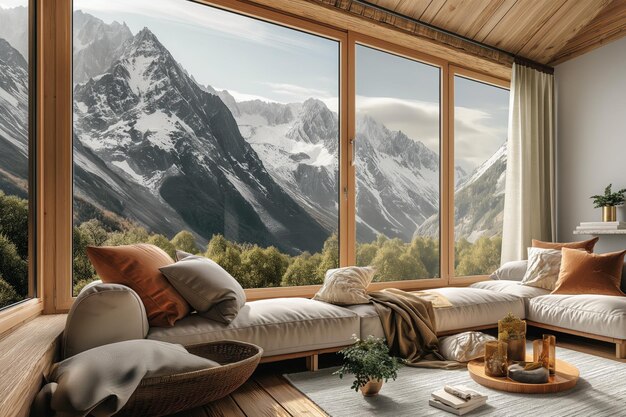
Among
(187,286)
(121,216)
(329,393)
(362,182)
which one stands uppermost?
(362,182)

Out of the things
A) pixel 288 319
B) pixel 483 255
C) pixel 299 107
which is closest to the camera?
pixel 288 319

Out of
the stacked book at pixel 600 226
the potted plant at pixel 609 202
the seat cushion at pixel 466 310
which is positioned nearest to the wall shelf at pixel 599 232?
the stacked book at pixel 600 226

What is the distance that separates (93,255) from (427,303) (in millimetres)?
2195

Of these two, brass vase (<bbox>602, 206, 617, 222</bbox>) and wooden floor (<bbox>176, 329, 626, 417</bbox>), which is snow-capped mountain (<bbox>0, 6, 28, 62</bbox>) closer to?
wooden floor (<bbox>176, 329, 626, 417</bbox>)

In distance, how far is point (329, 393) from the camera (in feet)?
8.11

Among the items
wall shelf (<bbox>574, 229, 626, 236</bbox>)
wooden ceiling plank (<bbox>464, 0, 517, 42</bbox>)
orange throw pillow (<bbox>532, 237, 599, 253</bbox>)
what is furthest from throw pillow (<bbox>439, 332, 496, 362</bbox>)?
wooden ceiling plank (<bbox>464, 0, 517, 42</bbox>)

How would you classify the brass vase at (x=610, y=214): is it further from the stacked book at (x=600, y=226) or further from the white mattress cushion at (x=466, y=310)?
the white mattress cushion at (x=466, y=310)

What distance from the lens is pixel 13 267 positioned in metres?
2.39

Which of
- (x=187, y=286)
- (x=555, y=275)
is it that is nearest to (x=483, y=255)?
(x=555, y=275)

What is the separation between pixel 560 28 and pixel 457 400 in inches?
168

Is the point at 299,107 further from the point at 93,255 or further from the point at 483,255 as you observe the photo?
the point at 483,255

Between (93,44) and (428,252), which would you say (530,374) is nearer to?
(428,252)

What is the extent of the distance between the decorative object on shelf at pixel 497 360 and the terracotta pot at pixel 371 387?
24.3 inches

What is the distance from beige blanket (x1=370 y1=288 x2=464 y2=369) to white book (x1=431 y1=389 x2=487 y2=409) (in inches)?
26.1
